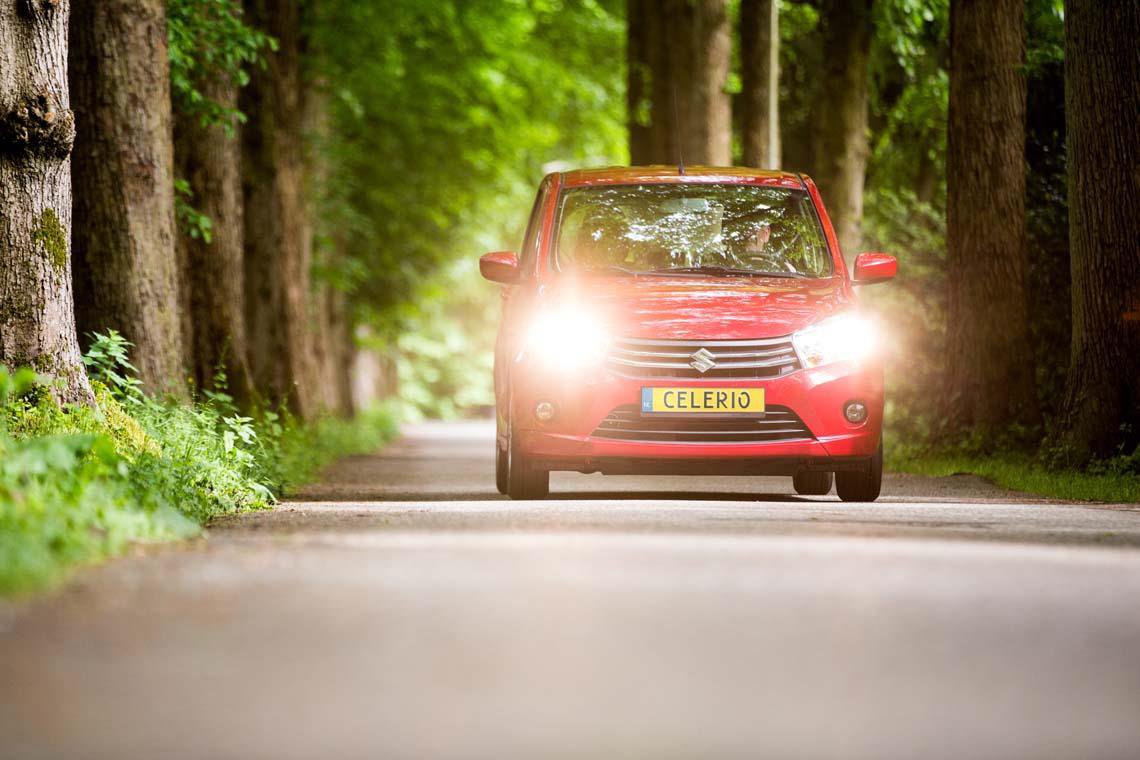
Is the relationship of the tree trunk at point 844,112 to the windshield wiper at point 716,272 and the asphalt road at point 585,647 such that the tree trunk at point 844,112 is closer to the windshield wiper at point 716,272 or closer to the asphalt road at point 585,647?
the windshield wiper at point 716,272

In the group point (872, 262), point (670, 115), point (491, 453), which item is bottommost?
point (491, 453)

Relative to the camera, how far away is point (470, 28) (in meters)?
33.5

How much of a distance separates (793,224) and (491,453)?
43.4 ft

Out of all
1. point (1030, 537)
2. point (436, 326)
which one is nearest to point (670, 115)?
point (1030, 537)

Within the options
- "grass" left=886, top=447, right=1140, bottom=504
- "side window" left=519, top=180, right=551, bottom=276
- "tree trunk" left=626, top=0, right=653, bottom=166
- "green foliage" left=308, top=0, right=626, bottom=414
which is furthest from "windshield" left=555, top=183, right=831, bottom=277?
"tree trunk" left=626, top=0, right=653, bottom=166

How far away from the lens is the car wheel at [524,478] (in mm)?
11891

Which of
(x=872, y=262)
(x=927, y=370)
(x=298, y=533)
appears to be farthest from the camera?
(x=927, y=370)

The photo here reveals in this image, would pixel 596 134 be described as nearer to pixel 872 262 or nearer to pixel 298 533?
pixel 872 262

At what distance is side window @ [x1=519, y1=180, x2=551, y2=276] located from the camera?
12.7 metres

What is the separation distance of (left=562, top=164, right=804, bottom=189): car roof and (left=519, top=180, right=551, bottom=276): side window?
20 centimetres

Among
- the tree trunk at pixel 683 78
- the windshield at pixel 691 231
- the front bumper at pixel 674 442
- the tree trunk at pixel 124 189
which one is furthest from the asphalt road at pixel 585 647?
the tree trunk at pixel 683 78

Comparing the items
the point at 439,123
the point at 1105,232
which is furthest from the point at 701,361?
the point at 439,123

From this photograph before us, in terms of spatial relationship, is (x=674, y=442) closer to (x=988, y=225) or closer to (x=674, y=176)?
(x=674, y=176)

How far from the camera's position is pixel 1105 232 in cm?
1470
